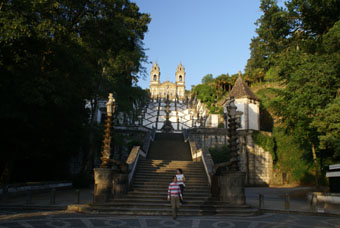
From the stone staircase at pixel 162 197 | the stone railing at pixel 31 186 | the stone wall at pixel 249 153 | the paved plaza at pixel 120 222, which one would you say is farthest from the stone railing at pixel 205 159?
the stone railing at pixel 31 186

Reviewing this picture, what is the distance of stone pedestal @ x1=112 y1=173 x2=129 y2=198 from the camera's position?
41.1ft

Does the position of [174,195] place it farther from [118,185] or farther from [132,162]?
[132,162]

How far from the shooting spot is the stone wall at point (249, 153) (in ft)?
97.1

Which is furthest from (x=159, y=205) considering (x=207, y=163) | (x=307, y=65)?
(x=307, y=65)

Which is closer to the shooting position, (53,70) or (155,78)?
(53,70)

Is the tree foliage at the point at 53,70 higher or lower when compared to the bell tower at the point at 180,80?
lower

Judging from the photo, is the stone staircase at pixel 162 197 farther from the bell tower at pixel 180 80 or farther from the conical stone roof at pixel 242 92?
the bell tower at pixel 180 80

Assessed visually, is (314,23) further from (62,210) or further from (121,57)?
(62,210)

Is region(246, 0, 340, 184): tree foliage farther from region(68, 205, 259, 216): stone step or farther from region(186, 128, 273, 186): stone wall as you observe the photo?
region(186, 128, 273, 186): stone wall

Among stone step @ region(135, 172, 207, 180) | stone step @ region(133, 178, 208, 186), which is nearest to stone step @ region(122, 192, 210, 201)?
stone step @ region(133, 178, 208, 186)

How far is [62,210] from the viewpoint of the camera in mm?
11672

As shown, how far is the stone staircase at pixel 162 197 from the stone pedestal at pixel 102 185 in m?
0.29

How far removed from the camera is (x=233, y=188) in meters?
12.4

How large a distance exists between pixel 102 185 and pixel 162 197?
2.75 m
